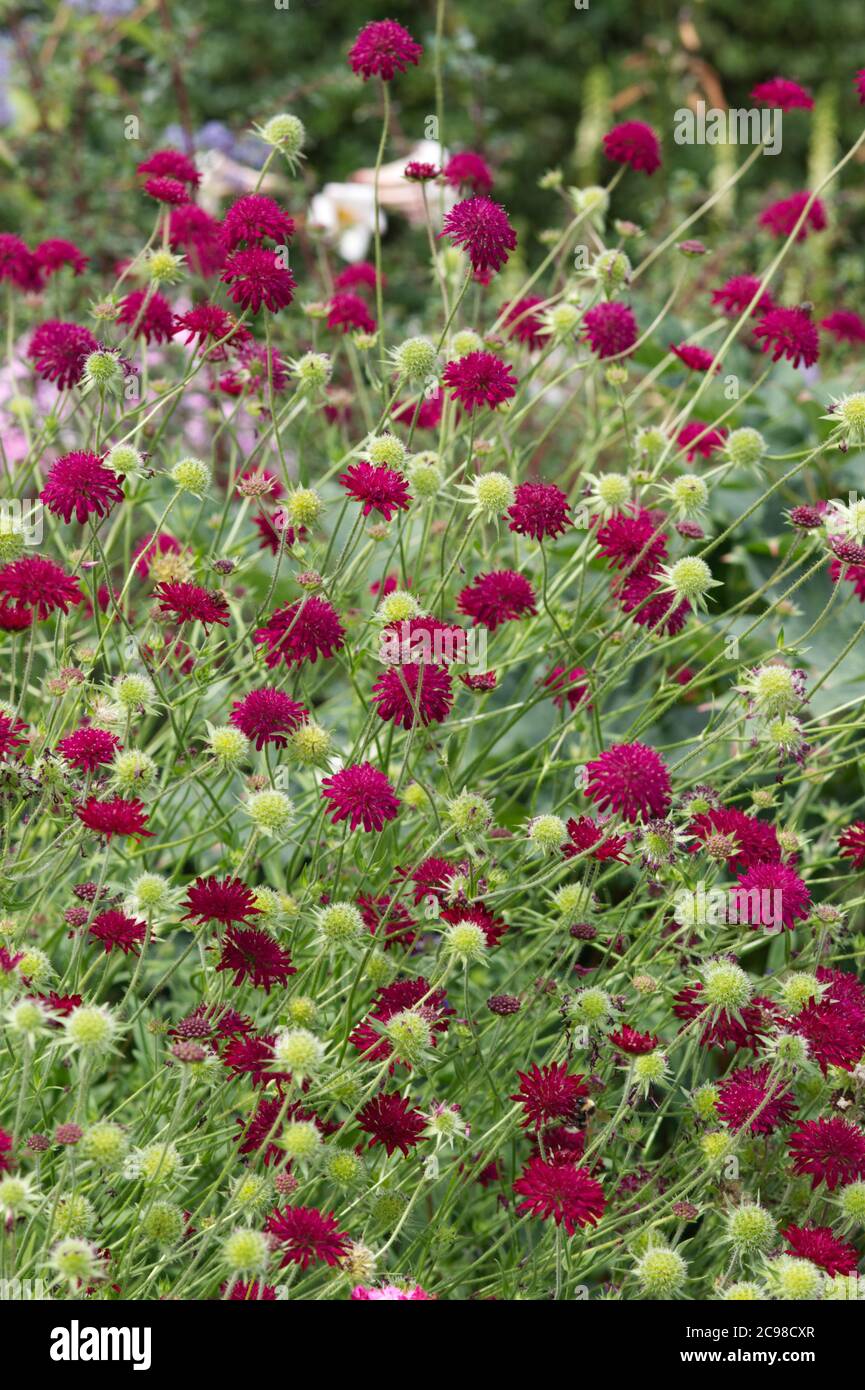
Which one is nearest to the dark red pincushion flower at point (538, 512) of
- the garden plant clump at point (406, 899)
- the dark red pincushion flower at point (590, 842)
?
the garden plant clump at point (406, 899)

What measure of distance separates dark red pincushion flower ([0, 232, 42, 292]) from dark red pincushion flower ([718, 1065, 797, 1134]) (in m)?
1.58

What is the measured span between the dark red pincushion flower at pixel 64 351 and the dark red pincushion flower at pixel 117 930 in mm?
856

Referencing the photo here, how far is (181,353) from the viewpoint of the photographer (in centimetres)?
339

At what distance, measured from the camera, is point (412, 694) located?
1627 millimetres

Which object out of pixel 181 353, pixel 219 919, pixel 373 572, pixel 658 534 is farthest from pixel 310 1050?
pixel 181 353

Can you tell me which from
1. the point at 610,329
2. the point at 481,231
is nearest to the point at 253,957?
the point at 481,231

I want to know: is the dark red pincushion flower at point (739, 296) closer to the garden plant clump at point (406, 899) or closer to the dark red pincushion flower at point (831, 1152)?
the garden plant clump at point (406, 899)
